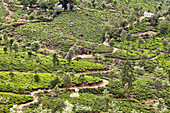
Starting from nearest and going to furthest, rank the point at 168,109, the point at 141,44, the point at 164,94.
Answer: the point at 168,109, the point at 164,94, the point at 141,44

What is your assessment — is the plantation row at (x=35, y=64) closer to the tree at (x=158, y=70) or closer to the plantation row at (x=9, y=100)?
the plantation row at (x=9, y=100)

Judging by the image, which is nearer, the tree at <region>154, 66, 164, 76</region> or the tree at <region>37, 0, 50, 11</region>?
the tree at <region>154, 66, 164, 76</region>

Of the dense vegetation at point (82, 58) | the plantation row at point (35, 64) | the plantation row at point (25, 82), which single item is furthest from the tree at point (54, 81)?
the plantation row at point (35, 64)

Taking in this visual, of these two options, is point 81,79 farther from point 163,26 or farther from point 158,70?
point 163,26

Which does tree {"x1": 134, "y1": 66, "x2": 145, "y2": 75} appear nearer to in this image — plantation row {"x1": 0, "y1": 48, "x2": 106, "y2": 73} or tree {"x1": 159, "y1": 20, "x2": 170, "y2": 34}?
plantation row {"x1": 0, "y1": 48, "x2": 106, "y2": 73}

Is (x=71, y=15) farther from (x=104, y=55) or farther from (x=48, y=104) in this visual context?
(x=48, y=104)

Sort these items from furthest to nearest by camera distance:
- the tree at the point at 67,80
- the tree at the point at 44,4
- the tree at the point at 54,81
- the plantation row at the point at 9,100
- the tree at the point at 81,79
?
the tree at the point at 44,4
the tree at the point at 81,79
the tree at the point at 54,81
the tree at the point at 67,80
the plantation row at the point at 9,100

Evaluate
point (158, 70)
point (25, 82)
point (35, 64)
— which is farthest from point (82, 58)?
point (158, 70)

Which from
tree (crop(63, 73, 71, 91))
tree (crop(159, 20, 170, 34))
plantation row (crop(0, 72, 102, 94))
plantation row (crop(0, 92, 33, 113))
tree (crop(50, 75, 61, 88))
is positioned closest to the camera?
plantation row (crop(0, 92, 33, 113))

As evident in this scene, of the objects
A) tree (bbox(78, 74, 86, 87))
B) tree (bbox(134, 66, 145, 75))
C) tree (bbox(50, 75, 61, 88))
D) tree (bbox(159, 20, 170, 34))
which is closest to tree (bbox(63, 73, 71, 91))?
tree (bbox(50, 75, 61, 88))

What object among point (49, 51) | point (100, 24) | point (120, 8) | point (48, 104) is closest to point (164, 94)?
point (48, 104)

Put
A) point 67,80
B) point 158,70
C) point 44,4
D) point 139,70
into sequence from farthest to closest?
point 44,4, point 139,70, point 158,70, point 67,80
